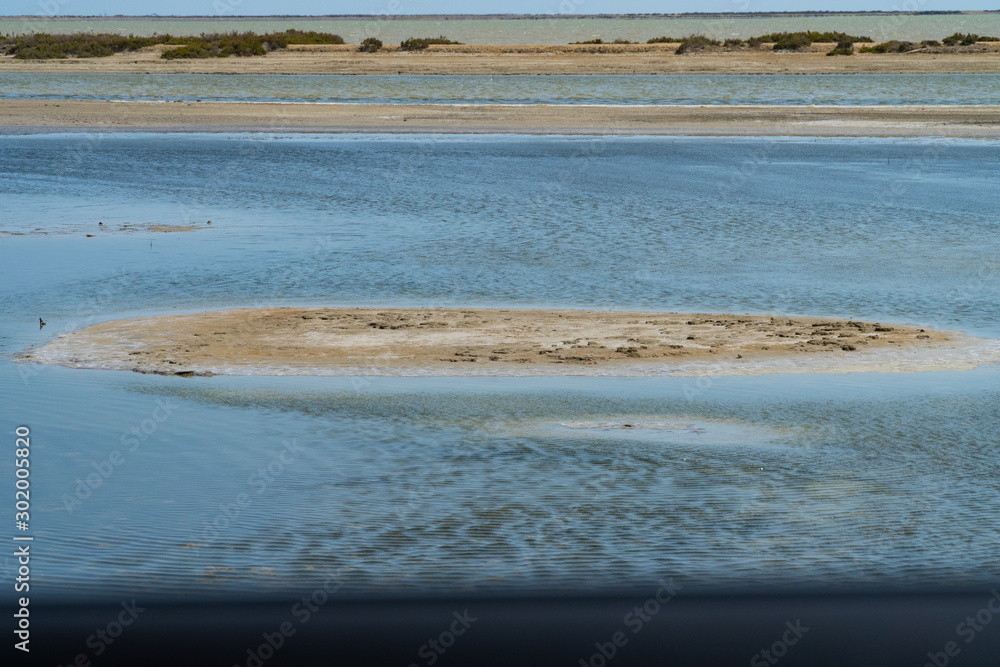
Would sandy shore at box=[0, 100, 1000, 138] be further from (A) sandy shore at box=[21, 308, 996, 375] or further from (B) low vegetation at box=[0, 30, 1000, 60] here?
(B) low vegetation at box=[0, 30, 1000, 60]

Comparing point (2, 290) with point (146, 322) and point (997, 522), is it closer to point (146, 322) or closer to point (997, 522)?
point (146, 322)

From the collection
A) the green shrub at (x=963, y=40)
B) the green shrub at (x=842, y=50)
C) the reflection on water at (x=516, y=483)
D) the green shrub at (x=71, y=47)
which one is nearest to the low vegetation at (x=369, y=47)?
the green shrub at (x=71, y=47)

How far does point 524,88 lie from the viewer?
5359cm

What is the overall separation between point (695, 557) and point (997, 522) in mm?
1887

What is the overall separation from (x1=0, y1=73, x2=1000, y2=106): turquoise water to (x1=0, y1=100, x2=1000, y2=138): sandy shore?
357 centimetres

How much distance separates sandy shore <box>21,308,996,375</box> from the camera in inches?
411

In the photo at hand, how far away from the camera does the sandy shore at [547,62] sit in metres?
64.3

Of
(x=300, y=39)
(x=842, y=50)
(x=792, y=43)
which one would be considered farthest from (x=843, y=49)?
(x=300, y=39)

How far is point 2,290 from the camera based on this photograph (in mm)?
13500

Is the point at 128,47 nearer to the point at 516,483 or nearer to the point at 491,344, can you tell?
the point at 491,344

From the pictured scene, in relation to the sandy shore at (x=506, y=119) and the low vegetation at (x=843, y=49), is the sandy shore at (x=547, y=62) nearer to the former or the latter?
the low vegetation at (x=843, y=49)

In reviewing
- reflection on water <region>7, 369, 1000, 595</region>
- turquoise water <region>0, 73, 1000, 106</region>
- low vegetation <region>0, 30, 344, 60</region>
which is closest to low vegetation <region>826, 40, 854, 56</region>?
turquoise water <region>0, 73, 1000, 106</region>

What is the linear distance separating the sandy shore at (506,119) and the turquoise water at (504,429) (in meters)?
17.7

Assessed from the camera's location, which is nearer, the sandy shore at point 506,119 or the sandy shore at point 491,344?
the sandy shore at point 491,344
